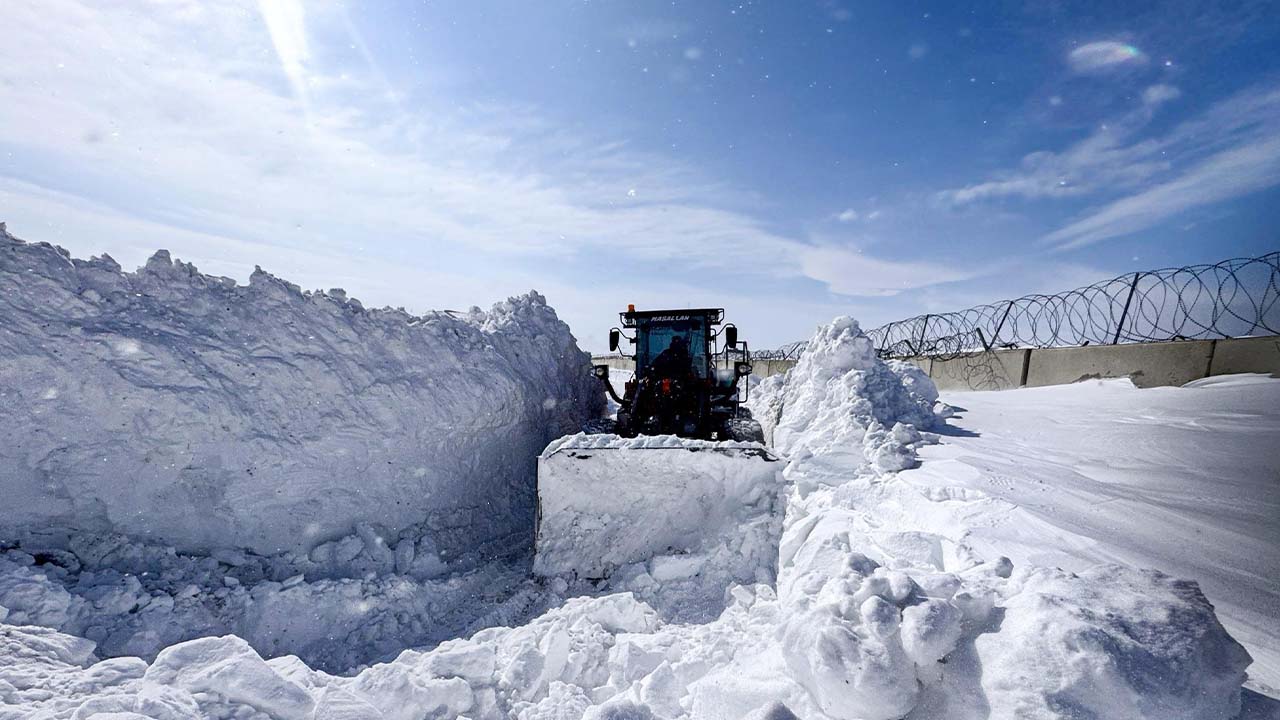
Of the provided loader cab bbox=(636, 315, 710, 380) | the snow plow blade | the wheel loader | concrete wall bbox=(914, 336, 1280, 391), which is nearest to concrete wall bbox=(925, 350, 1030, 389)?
concrete wall bbox=(914, 336, 1280, 391)

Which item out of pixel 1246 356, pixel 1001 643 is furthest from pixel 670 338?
pixel 1246 356

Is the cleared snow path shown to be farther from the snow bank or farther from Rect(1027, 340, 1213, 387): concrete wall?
Rect(1027, 340, 1213, 387): concrete wall

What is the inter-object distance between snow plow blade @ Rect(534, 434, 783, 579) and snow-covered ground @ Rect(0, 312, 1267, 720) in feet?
1.68

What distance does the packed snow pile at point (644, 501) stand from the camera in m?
→ 4.57

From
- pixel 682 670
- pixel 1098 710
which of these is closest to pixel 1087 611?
pixel 1098 710

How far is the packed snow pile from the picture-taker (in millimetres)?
4574

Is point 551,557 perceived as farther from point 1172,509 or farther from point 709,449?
point 1172,509

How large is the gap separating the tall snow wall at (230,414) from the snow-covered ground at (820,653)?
66cm

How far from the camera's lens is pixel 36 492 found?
12.9 ft

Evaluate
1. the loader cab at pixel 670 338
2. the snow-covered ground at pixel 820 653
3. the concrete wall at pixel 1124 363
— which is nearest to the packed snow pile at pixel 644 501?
the snow-covered ground at pixel 820 653

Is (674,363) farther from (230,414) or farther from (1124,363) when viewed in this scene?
(1124,363)

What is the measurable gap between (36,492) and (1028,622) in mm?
6643

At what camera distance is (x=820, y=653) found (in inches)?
73.2

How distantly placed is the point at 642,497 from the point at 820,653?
9.79ft
